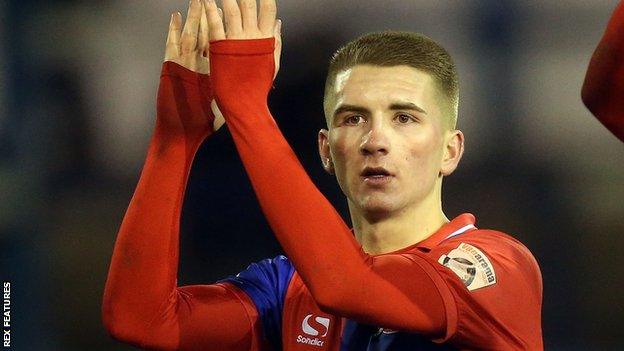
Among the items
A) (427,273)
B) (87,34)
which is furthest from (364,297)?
(87,34)

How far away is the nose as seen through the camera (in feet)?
5.95

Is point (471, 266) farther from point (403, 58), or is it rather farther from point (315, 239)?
point (403, 58)

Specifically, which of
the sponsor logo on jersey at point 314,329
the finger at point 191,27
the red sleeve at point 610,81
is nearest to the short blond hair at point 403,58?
the finger at point 191,27

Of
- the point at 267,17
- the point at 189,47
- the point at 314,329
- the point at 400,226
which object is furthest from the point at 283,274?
the point at 267,17

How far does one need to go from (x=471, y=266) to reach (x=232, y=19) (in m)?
0.61

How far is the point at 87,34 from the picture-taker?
11.0 feet

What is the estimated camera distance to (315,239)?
1.51 meters

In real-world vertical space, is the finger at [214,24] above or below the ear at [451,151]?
above

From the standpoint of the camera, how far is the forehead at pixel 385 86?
1873 millimetres

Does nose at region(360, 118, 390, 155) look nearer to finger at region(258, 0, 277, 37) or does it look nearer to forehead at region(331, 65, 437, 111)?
forehead at region(331, 65, 437, 111)

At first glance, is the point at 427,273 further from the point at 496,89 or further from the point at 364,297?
the point at 496,89

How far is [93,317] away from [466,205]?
1285 mm

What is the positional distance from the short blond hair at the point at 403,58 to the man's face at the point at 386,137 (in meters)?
0.02

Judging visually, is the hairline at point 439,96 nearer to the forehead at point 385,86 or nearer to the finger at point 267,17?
the forehead at point 385,86
